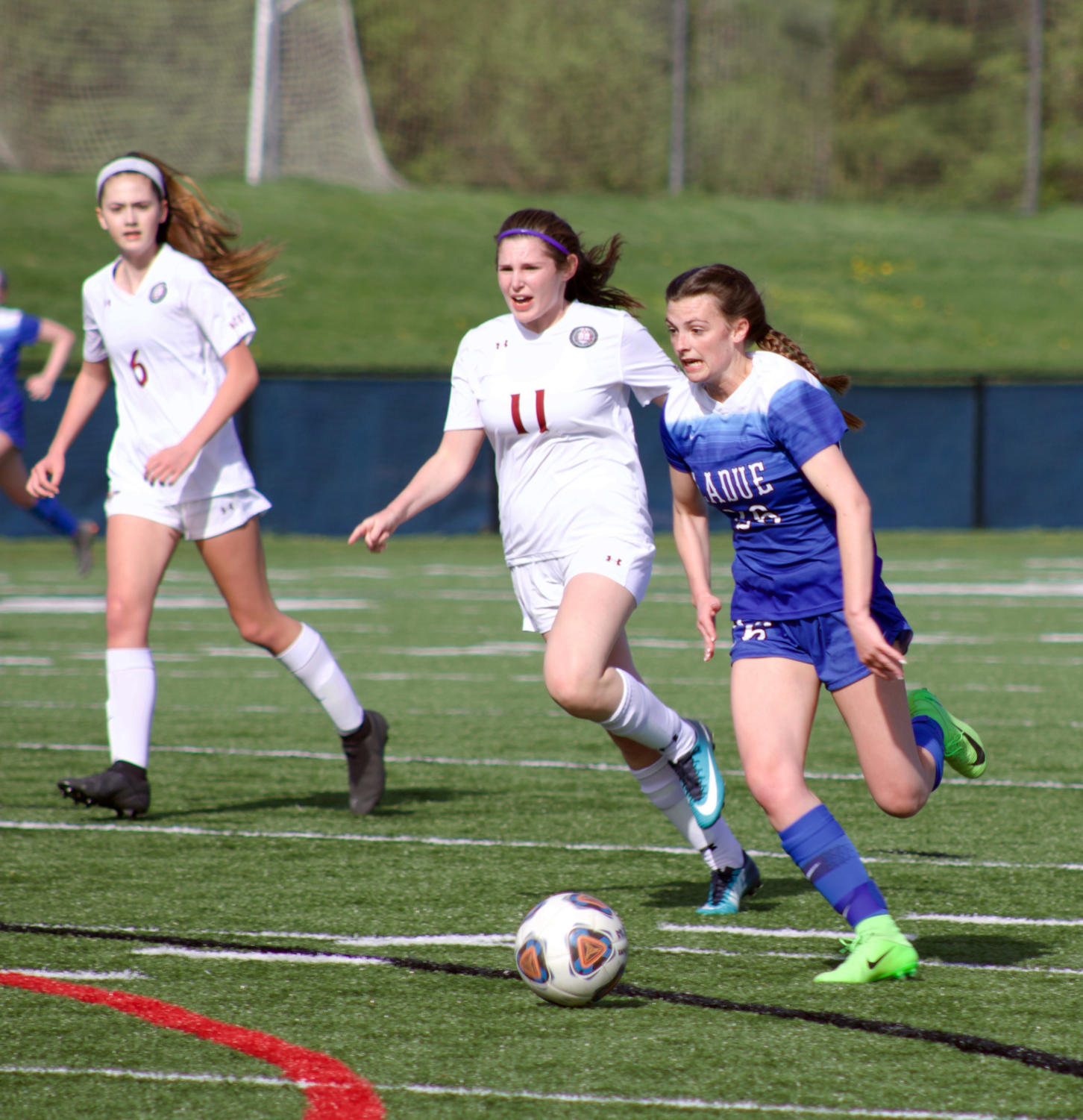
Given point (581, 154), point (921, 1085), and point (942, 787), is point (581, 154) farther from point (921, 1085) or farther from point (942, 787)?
point (921, 1085)

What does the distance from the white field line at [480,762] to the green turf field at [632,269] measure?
76.0 ft

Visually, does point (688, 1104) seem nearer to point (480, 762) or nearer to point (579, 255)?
point (579, 255)

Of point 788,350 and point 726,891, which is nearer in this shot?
point 788,350

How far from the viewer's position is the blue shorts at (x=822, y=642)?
473cm

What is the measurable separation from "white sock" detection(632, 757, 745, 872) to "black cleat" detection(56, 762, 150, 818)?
211 centimetres

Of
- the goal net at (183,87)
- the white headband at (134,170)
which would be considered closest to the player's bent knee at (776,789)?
the white headband at (134,170)

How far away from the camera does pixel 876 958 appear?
4.52 meters

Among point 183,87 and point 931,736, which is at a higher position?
point 183,87

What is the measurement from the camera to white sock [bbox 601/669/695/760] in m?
5.33

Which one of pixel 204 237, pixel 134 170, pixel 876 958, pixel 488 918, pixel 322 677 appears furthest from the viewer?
pixel 322 677

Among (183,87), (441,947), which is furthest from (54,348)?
(183,87)

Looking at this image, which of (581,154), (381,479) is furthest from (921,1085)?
(581,154)

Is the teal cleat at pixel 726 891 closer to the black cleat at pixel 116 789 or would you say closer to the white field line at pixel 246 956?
the white field line at pixel 246 956

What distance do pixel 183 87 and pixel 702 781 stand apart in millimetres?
32872
